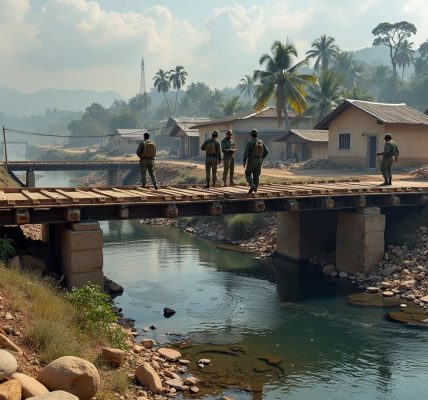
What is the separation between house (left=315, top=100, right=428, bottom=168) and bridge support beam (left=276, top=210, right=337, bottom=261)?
12.0m

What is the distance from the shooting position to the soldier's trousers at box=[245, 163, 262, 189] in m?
19.0

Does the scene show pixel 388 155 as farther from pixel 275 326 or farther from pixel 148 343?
pixel 148 343

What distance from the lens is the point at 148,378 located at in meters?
11.2

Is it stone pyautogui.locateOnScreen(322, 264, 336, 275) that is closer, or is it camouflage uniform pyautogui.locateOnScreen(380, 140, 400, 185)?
camouflage uniform pyautogui.locateOnScreen(380, 140, 400, 185)

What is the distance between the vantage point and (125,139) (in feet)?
276

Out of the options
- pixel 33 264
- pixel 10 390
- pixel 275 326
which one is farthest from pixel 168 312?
pixel 10 390

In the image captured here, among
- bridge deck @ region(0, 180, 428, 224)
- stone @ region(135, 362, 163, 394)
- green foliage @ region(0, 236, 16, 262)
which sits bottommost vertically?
stone @ region(135, 362, 163, 394)

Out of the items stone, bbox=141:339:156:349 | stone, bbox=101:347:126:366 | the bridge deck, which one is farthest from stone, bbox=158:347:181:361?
the bridge deck

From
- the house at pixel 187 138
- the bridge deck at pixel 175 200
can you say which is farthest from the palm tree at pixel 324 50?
the bridge deck at pixel 175 200

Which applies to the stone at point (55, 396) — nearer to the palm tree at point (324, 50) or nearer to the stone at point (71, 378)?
the stone at point (71, 378)

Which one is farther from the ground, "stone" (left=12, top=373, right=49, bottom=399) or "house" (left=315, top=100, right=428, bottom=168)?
"house" (left=315, top=100, right=428, bottom=168)

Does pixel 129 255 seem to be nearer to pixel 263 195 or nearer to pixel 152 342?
pixel 263 195

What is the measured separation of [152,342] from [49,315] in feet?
11.3

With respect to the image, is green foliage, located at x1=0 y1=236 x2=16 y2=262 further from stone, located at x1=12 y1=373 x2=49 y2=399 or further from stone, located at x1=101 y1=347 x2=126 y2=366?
stone, located at x1=12 y1=373 x2=49 y2=399
